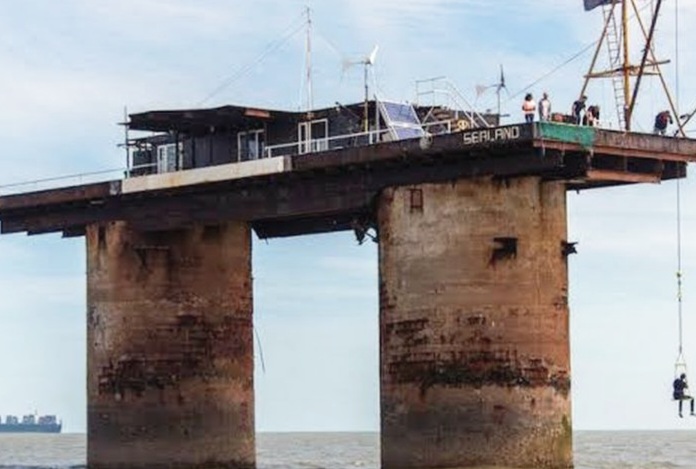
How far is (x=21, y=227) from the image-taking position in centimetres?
7212

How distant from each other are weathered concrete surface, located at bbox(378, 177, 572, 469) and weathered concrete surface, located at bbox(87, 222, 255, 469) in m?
11.2

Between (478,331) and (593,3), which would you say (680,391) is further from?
(593,3)

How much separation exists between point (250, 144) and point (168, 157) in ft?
15.7

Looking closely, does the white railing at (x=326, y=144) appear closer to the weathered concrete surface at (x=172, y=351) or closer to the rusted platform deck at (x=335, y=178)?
the rusted platform deck at (x=335, y=178)

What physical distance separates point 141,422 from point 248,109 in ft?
39.6

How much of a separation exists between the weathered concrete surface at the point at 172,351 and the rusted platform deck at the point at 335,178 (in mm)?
1576

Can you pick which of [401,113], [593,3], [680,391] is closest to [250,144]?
[401,113]

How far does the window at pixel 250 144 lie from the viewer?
6662 centimetres

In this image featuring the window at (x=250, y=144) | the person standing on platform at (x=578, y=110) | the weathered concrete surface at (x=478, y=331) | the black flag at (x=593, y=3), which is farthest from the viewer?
the window at (x=250, y=144)

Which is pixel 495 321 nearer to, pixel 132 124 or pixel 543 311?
pixel 543 311

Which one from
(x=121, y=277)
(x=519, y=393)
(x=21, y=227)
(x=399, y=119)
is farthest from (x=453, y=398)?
(x=21, y=227)

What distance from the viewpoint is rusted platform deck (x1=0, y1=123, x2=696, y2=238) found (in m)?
55.9

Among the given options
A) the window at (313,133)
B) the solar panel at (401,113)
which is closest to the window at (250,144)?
the window at (313,133)

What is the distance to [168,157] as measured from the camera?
70500 millimetres
